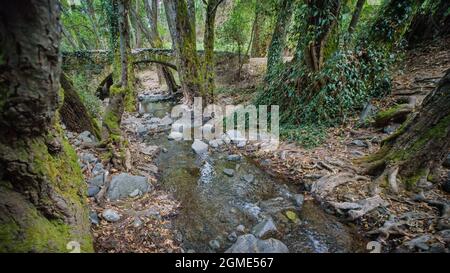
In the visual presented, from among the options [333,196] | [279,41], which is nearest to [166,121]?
[279,41]

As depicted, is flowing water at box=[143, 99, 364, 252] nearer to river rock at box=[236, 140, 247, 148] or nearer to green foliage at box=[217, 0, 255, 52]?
river rock at box=[236, 140, 247, 148]

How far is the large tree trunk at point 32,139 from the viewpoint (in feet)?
5.28

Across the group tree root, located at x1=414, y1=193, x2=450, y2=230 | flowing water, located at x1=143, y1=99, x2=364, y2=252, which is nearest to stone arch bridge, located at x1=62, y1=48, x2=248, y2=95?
flowing water, located at x1=143, y1=99, x2=364, y2=252

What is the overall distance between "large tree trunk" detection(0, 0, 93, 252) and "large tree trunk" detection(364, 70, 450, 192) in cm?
399

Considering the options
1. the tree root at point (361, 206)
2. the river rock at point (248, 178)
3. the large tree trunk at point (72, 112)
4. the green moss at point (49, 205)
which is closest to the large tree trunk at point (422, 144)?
the tree root at point (361, 206)

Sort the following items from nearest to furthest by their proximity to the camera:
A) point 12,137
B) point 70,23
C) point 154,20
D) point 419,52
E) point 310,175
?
point 12,137 < point 310,175 < point 419,52 < point 154,20 < point 70,23

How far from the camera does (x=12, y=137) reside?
1.80 meters

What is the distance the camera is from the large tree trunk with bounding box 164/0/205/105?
7761 mm

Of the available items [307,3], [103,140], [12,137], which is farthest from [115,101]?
[307,3]

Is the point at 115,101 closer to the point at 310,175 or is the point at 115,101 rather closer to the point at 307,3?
the point at 310,175

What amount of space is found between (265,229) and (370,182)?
6.11 feet

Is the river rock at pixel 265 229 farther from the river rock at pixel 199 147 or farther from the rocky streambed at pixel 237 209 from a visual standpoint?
the river rock at pixel 199 147

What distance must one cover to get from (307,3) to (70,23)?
16.2 meters
